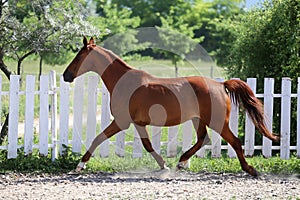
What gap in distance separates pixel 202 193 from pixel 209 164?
1899mm

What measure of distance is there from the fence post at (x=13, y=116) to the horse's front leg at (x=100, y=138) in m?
1.16

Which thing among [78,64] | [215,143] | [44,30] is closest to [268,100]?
[215,143]

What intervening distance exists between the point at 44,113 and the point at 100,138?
1.22 metres

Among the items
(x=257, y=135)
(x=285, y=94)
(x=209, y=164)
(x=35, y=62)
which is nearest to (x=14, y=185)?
(x=209, y=164)

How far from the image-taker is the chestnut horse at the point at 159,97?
7.75 metres

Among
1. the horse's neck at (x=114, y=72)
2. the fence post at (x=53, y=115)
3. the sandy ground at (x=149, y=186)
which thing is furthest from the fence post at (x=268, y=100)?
the fence post at (x=53, y=115)

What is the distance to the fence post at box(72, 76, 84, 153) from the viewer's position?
8539 mm

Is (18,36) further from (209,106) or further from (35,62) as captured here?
(35,62)

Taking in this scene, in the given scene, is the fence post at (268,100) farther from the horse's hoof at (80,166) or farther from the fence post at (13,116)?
the fence post at (13,116)

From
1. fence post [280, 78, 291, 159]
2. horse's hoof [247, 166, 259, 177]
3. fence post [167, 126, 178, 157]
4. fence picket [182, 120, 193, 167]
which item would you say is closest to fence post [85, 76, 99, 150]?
fence post [167, 126, 178, 157]

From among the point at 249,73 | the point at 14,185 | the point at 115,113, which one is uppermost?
the point at 249,73

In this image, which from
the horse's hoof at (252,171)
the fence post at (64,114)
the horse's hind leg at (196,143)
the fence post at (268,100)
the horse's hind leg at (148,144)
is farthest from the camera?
the fence post at (268,100)

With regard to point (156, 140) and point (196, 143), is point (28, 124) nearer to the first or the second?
point (156, 140)

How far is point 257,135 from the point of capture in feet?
36.1
